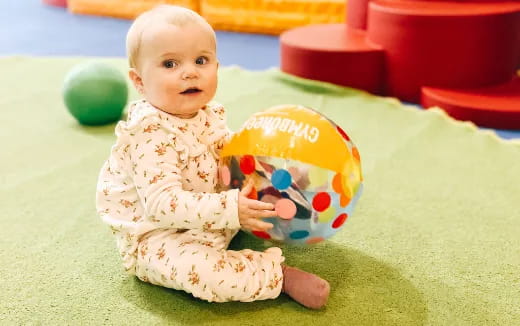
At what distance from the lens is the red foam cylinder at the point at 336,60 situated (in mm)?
2353

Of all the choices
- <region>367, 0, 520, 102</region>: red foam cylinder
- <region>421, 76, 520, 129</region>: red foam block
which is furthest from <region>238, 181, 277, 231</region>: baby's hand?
<region>367, 0, 520, 102</region>: red foam cylinder

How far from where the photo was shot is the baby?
96cm

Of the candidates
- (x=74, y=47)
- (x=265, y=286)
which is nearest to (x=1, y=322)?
(x=265, y=286)

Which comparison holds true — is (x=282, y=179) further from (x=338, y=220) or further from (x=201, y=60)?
(x=201, y=60)

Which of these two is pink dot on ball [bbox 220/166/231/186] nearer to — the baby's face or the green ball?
the baby's face

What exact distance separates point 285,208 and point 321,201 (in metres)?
0.07

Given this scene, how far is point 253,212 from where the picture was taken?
37.9 inches

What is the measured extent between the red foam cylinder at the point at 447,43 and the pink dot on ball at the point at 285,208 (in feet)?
4.89

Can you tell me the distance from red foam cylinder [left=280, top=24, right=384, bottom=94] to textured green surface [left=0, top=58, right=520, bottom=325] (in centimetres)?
33

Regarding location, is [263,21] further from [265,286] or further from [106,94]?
[265,286]

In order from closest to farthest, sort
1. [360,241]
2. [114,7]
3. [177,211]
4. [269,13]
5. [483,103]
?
[177,211], [360,241], [483,103], [269,13], [114,7]

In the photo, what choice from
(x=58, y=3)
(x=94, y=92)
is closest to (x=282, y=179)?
(x=94, y=92)

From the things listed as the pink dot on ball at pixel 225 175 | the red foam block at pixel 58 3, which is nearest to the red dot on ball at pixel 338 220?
the pink dot on ball at pixel 225 175

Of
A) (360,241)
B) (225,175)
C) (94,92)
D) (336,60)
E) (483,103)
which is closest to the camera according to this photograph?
(225,175)
